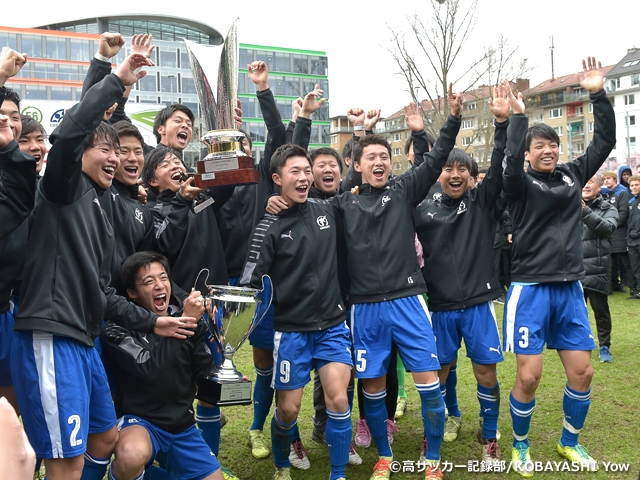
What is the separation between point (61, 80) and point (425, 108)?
107 ft

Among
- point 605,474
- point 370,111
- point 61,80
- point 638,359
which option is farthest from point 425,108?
point 61,80

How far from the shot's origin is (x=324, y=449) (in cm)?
479

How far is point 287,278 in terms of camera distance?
406cm

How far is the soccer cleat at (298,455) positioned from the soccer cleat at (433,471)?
0.89m

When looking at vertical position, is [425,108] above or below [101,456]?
above

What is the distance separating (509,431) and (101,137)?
3.71 m

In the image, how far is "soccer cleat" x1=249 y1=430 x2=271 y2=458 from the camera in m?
4.63

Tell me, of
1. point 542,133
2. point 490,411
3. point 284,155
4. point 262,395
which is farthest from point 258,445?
point 542,133

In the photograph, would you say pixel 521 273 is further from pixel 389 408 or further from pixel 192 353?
pixel 192 353

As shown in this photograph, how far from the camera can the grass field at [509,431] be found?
14.1ft

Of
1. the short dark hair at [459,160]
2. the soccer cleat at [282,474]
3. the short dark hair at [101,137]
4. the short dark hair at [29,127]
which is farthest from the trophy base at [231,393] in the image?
the short dark hair at [459,160]

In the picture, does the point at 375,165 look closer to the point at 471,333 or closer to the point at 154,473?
the point at 471,333

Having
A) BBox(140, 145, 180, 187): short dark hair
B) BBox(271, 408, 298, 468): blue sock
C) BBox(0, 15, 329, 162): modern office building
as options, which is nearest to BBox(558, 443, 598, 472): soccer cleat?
BBox(271, 408, 298, 468): blue sock

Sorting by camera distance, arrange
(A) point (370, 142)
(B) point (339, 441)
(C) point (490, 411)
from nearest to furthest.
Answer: (B) point (339, 441), (C) point (490, 411), (A) point (370, 142)
